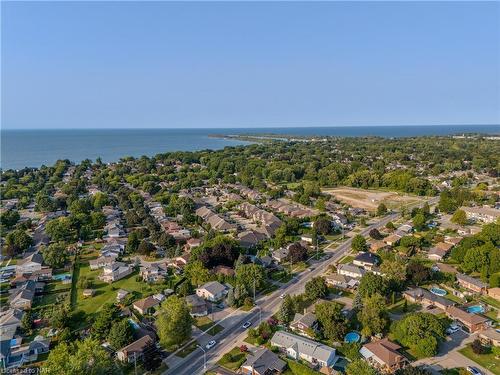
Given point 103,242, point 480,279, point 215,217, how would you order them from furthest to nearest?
point 215,217 < point 103,242 < point 480,279

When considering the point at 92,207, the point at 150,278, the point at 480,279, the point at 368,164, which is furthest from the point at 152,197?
the point at 368,164

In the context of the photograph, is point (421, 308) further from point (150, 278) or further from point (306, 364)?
point (150, 278)

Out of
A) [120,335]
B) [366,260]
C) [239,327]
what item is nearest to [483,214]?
[366,260]

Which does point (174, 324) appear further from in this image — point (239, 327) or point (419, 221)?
point (419, 221)

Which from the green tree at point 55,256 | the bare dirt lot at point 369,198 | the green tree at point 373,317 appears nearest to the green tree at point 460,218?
the bare dirt lot at point 369,198

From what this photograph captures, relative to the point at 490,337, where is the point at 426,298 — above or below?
above

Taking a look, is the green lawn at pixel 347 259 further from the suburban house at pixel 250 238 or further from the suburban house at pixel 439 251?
the suburban house at pixel 250 238
